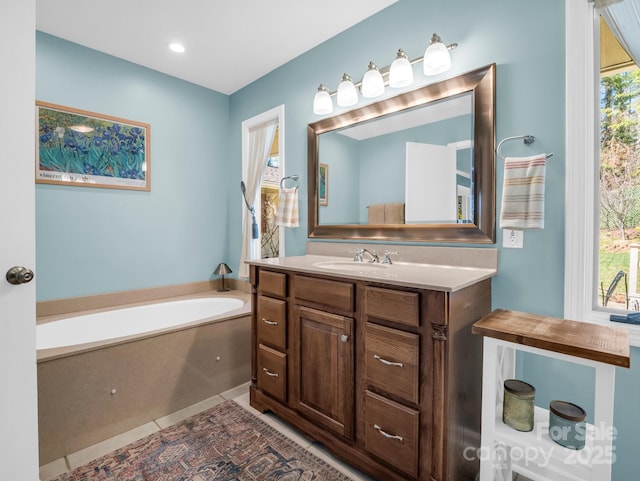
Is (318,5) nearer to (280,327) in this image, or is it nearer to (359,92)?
(359,92)

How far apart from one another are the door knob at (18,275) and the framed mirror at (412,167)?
1687mm

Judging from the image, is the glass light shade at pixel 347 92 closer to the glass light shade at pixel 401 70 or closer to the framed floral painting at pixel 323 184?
the glass light shade at pixel 401 70

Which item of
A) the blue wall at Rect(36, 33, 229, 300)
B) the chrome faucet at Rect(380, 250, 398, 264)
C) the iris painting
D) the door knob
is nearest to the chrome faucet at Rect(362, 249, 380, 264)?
the chrome faucet at Rect(380, 250, 398, 264)

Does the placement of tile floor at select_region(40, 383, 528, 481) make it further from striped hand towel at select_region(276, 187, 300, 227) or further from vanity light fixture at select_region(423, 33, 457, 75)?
vanity light fixture at select_region(423, 33, 457, 75)

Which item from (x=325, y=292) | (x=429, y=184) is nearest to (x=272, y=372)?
(x=325, y=292)

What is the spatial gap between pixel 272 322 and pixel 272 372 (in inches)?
12.4

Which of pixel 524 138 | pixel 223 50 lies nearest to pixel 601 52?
pixel 524 138

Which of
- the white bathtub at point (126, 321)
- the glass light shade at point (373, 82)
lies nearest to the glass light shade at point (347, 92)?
the glass light shade at point (373, 82)

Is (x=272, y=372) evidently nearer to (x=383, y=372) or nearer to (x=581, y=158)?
(x=383, y=372)

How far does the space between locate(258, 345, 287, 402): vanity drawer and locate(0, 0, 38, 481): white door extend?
1085mm

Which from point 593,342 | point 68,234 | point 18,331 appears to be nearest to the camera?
point 593,342

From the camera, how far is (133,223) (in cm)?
279

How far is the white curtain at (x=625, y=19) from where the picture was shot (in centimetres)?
112

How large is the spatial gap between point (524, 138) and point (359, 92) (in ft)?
3.66
